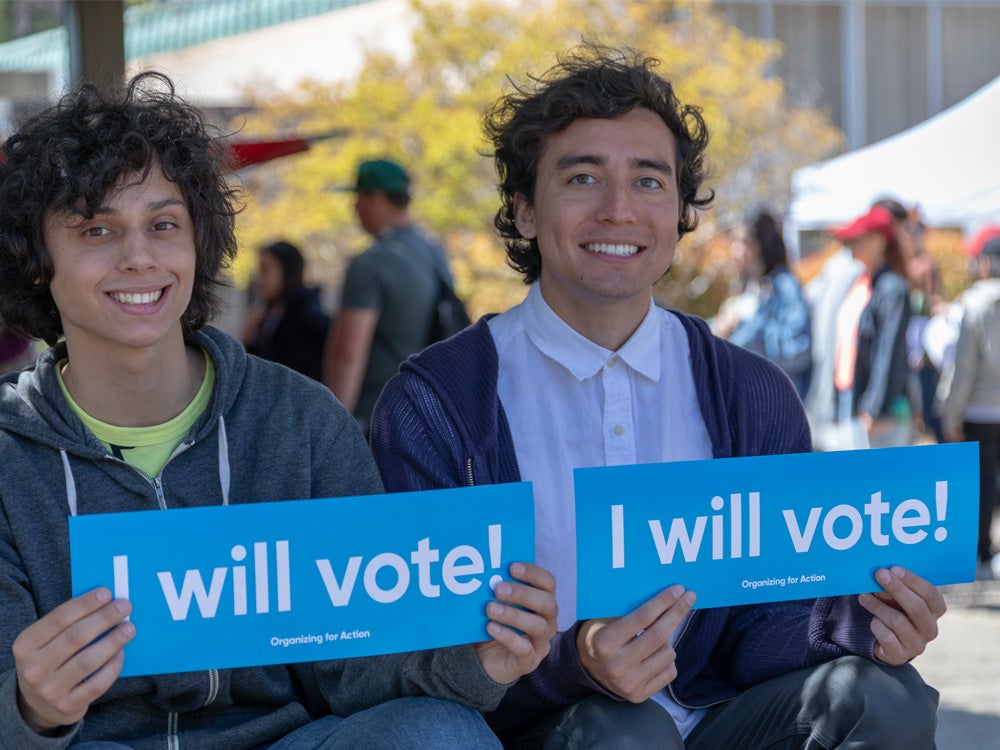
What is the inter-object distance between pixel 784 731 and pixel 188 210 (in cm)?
138

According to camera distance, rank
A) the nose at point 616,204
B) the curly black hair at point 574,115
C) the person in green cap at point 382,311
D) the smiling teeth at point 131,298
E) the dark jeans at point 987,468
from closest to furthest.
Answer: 1. the smiling teeth at point 131,298
2. the nose at point 616,204
3. the curly black hair at point 574,115
4. the person in green cap at point 382,311
5. the dark jeans at point 987,468

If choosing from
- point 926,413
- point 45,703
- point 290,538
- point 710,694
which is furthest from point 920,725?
point 926,413

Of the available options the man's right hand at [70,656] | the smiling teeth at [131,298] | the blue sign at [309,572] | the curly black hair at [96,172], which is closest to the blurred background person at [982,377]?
the curly black hair at [96,172]

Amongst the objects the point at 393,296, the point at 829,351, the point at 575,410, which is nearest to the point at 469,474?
the point at 575,410

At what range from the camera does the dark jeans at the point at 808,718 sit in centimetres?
224

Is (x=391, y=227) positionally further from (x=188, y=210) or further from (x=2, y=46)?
(x=188, y=210)

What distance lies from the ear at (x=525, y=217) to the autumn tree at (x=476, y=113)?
485 inches

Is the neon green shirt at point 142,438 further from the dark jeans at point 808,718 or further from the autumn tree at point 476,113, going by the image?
the autumn tree at point 476,113

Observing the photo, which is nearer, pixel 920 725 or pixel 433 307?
pixel 920 725

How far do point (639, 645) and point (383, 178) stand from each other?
353 cm

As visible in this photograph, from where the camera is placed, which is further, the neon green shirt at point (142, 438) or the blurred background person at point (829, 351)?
the blurred background person at point (829, 351)

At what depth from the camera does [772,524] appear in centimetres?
223

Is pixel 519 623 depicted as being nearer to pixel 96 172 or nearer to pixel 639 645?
pixel 639 645

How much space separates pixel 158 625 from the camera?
197 centimetres
